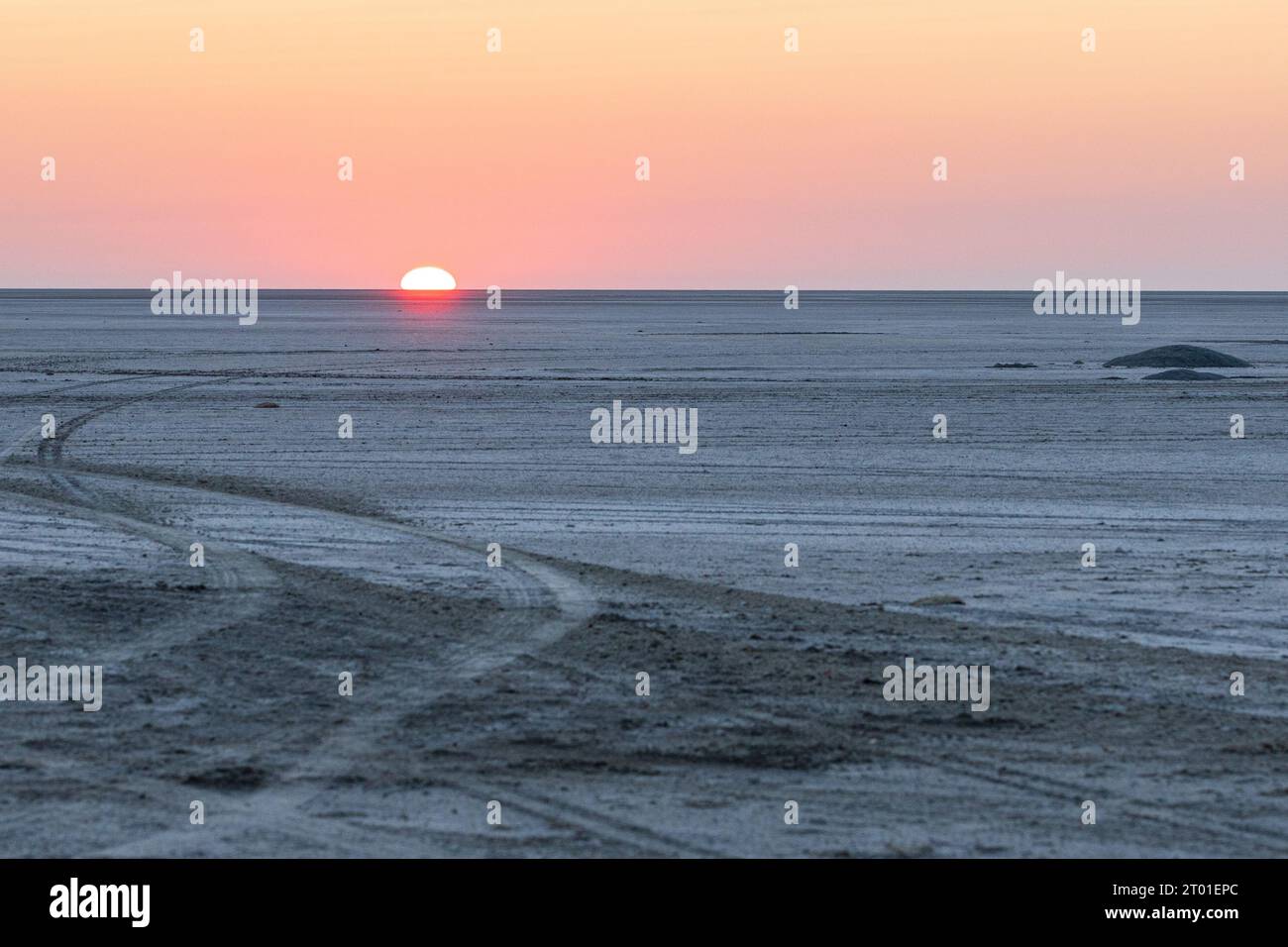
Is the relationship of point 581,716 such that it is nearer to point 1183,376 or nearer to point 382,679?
point 382,679

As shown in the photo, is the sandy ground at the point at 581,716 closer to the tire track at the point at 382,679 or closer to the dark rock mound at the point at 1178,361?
the tire track at the point at 382,679

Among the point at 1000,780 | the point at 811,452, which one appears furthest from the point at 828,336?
the point at 1000,780

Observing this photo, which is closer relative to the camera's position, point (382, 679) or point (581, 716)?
point (581, 716)

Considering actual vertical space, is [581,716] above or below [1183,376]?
below

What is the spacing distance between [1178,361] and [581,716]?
38.1 meters

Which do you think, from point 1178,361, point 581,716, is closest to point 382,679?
point 581,716

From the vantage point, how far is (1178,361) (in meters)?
43.4

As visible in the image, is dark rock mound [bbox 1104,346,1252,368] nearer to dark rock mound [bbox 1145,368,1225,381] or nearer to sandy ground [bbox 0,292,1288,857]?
dark rock mound [bbox 1145,368,1225,381]

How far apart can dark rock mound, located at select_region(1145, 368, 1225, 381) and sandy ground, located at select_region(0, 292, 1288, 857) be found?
78.5 ft

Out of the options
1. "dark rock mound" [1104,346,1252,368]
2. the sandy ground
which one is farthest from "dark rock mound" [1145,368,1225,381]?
the sandy ground

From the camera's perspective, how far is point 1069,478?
20.2 metres

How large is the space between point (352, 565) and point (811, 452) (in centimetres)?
1076

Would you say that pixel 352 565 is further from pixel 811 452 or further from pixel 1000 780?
pixel 811 452
